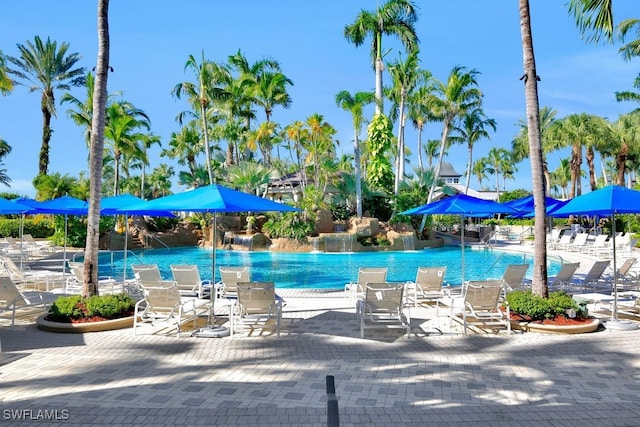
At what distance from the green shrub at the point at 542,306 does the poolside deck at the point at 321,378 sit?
55 cm

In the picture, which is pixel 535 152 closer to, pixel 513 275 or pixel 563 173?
pixel 513 275

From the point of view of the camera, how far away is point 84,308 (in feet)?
A: 24.8

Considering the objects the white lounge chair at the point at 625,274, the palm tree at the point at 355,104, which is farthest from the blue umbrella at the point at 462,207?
the palm tree at the point at 355,104

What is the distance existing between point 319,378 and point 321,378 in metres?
0.02

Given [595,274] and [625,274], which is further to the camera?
[625,274]

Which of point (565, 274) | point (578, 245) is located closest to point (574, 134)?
point (578, 245)

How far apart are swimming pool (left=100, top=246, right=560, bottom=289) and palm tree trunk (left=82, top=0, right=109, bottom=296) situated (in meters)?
4.95

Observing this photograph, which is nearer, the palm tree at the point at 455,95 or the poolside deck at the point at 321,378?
the poolside deck at the point at 321,378

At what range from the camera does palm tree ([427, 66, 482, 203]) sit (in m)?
29.4

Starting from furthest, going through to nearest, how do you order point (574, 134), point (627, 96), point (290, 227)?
point (627, 96)
point (574, 134)
point (290, 227)

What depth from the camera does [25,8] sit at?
437 inches

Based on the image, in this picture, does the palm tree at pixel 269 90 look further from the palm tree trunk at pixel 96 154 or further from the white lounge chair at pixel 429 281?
the white lounge chair at pixel 429 281

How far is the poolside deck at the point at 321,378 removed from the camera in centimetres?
412

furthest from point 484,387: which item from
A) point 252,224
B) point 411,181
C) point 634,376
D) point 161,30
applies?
point 411,181
